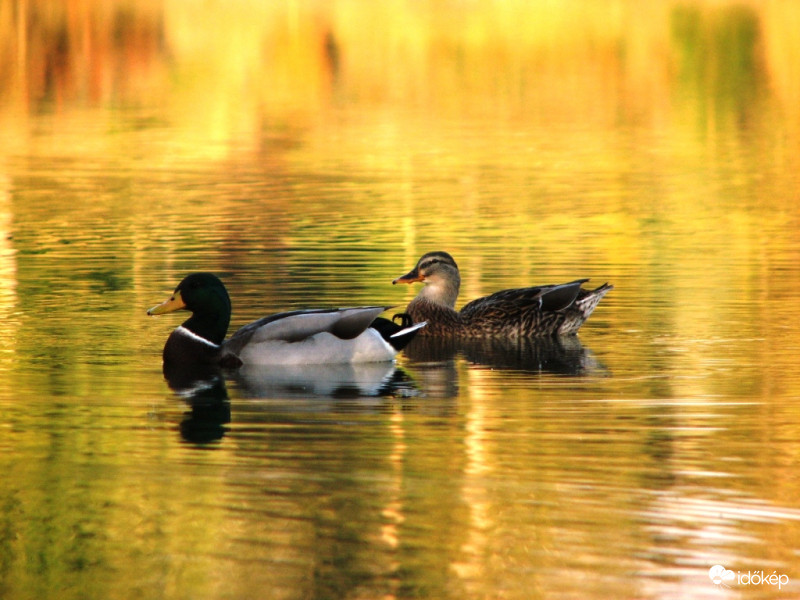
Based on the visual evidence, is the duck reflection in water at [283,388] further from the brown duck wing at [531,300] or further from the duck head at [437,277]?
the duck head at [437,277]

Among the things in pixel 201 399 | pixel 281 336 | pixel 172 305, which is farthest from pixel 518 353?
pixel 201 399

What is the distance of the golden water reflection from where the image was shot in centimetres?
862

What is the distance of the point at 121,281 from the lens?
741 inches

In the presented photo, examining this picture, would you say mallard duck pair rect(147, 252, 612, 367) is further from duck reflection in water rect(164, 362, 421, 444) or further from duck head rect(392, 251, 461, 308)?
duck head rect(392, 251, 461, 308)

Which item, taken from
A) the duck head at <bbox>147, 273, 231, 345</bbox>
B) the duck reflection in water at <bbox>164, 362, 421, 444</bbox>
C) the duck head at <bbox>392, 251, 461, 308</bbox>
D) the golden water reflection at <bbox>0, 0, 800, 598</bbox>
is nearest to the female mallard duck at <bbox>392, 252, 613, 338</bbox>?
the duck head at <bbox>392, 251, 461, 308</bbox>

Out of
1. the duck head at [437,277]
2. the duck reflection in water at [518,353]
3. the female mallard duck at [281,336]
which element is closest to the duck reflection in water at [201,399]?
the female mallard duck at [281,336]

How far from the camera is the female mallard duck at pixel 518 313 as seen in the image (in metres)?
15.7

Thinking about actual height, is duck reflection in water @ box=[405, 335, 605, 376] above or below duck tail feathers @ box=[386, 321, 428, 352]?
below

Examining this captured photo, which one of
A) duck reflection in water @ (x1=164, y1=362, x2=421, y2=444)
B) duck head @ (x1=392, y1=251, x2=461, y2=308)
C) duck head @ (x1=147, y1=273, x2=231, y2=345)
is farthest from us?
duck head @ (x1=392, y1=251, x2=461, y2=308)

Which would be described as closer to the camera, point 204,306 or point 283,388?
point 283,388

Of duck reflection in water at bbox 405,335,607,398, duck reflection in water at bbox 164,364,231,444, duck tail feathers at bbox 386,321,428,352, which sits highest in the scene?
duck tail feathers at bbox 386,321,428,352

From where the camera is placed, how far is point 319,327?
14.2 metres

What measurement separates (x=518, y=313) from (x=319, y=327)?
2427mm

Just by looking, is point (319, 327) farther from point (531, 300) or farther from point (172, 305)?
point (531, 300)
